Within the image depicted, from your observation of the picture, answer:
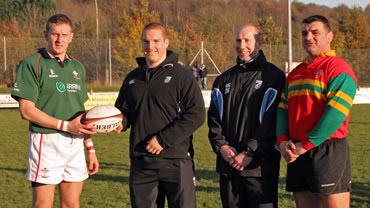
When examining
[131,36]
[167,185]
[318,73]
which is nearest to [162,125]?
[167,185]

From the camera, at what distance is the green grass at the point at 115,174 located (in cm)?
581

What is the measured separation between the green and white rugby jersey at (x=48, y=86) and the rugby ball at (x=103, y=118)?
0.51 feet

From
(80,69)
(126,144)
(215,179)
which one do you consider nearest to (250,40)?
(80,69)

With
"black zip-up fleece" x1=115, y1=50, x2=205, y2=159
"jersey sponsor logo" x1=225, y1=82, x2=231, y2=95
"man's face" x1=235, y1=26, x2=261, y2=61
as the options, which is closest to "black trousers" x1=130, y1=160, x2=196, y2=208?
"black zip-up fleece" x1=115, y1=50, x2=205, y2=159

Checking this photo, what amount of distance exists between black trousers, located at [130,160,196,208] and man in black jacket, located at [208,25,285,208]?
1.02 feet

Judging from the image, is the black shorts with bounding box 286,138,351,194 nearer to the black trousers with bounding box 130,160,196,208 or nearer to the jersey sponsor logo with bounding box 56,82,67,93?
the black trousers with bounding box 130,160,196,208

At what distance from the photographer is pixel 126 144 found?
34.2 ft

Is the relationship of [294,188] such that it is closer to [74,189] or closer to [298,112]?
[298,112]

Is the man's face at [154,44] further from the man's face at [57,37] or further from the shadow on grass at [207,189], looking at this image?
the shadow on grass at [207,189]

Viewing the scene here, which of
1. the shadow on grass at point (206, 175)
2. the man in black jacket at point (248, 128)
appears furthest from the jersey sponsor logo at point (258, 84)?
the shadow on grass at point (206, 175)

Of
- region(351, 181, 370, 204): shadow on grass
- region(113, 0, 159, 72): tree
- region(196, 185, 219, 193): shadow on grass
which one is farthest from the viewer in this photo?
region(113, 0, 159, 72): tree

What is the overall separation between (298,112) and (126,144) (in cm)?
734

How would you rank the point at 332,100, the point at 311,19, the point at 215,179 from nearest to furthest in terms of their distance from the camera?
the point at 332,100
the point at 311,19
the point at 215,179

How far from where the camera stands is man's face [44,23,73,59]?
12.4 ft
